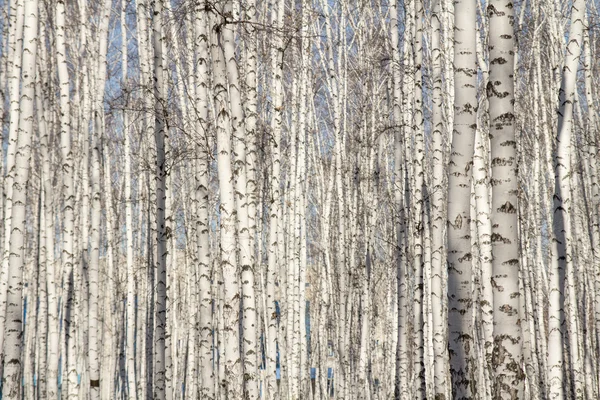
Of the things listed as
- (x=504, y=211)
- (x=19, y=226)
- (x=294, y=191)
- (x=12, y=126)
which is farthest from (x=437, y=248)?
(x=12, y=126)

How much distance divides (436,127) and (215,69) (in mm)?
2750

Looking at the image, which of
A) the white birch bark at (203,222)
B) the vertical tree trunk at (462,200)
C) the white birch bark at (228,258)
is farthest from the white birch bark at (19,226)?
the vertical tree trunk at (462,200)

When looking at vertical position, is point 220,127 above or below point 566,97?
below

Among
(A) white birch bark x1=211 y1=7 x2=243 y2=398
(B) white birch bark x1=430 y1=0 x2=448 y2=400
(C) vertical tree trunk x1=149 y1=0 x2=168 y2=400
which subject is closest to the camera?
(A) white birch bark x1=211 y1=7 x2=243 y2=398

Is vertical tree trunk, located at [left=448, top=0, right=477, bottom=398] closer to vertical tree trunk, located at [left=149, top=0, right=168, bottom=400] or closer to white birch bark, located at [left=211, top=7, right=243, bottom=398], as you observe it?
white birch bark, located at [left=211, top=7, right=243, bottom=398]

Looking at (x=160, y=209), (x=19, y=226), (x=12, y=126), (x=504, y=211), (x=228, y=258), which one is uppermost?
(x=12, y=126)

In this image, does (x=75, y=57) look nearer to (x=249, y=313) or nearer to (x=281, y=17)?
(x=281, y=17)

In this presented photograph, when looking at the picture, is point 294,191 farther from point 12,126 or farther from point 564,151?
point 564,151

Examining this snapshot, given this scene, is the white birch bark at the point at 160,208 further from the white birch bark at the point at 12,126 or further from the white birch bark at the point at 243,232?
the white birch bark at the point at 12,126

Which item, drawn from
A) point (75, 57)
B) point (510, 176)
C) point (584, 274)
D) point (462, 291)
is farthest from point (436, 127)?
point (584, 274)

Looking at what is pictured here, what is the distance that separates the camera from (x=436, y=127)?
24.5 ft

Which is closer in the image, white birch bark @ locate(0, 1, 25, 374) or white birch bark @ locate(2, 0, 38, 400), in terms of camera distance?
white birch bark @ locate(2, 0, 38, 400)

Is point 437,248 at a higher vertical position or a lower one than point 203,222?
lower

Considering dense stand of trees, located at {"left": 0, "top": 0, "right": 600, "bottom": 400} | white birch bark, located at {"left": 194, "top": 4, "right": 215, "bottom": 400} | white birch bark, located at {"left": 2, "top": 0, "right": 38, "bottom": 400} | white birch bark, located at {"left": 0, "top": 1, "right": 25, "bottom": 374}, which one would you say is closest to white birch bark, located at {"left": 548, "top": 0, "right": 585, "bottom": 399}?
dense stand of trees, located at {"left": 0, "top": 0, "right": 600, "bottom": 400}
